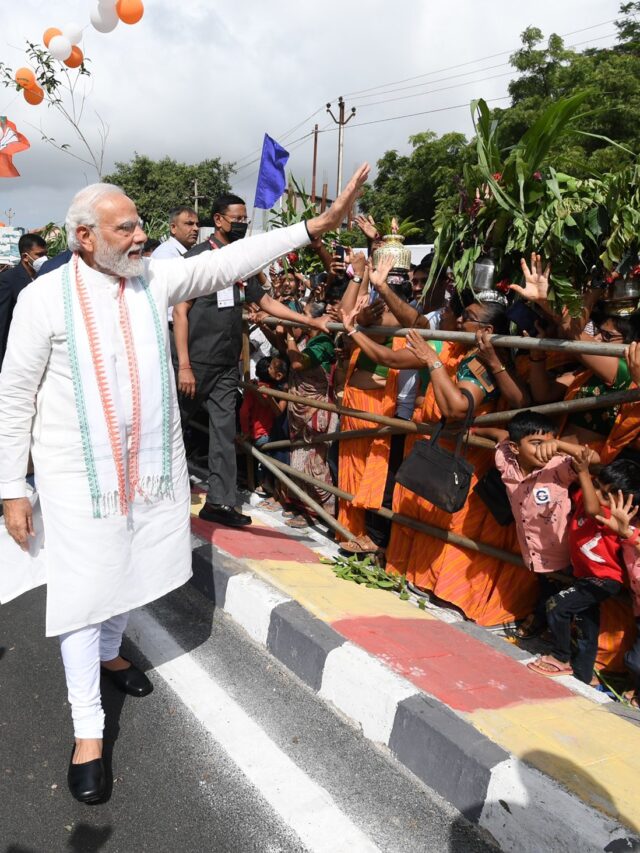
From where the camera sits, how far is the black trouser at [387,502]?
4422 millimetres

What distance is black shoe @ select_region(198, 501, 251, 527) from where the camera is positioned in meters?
4.64

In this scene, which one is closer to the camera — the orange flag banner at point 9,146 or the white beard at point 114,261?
the white beard at point 114,261

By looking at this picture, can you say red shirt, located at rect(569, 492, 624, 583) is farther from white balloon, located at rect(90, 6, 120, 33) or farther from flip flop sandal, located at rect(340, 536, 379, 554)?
white balloon, located at rect(90, 6, 120, 33)

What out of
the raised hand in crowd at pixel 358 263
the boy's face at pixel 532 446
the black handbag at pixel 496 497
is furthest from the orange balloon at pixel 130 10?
the boy's face at pixel 532 446

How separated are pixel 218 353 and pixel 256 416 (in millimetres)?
1418

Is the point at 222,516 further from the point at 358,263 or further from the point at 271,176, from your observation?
the point at 271,176

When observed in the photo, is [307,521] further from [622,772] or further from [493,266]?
[622,772]

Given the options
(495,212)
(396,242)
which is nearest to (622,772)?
(495,212)

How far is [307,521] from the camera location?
5.36 meters

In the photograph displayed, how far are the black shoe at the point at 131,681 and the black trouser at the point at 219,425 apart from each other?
5.72ft

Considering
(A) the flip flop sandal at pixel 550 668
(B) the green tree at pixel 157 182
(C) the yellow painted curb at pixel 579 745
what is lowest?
(A) the flip flop sandal at pixel 550 668

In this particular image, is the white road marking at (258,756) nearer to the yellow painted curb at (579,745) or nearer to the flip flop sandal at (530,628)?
the yellow painted curb at (579,745)

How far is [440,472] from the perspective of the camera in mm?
3488

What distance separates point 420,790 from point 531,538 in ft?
4.33
